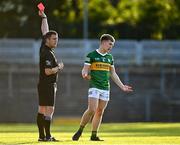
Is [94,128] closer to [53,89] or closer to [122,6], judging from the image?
[53,89]

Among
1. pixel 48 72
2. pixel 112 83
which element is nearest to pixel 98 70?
pixel 48 72

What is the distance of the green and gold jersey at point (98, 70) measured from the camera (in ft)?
58.3

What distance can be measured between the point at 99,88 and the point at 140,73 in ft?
115

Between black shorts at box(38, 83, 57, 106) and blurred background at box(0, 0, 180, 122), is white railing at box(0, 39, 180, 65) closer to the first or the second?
blurred background at box(0, 0, 180, 122)

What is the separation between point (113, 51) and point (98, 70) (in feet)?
112

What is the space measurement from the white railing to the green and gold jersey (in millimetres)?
33989

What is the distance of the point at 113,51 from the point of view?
51.9 m

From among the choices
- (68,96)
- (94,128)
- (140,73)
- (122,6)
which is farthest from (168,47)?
(94,128)

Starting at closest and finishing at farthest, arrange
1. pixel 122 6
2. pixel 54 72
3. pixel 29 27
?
pixel 54 72 < pixel 29 27 < pixel 122 6

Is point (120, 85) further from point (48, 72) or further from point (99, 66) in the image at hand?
point (48, 72)

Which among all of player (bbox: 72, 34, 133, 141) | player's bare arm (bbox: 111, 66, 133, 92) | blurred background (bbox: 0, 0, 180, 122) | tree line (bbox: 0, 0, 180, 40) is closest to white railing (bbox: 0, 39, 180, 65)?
blurred background (bbox: 0, 0, 180, 122)

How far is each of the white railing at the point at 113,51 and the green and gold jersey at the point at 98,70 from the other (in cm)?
3399

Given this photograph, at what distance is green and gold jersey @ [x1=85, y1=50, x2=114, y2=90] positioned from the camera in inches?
700

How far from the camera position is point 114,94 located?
51750mm
